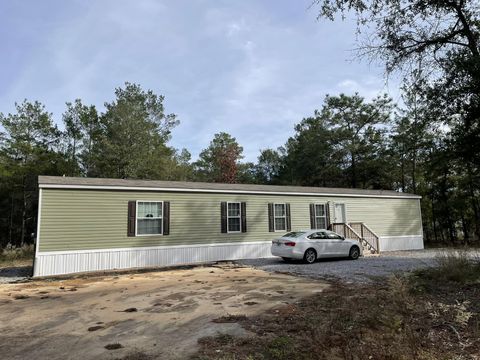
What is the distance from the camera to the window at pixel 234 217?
630 inches

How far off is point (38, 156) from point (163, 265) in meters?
21.0

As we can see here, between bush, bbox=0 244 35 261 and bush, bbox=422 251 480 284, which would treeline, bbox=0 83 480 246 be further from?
bush, bbox=422 251 480 284

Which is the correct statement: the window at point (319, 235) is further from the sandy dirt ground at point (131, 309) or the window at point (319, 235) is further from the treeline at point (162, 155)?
the treeline at point (162, 155)

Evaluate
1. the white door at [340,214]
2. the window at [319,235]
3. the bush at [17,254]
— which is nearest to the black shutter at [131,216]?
the window at [319,235]

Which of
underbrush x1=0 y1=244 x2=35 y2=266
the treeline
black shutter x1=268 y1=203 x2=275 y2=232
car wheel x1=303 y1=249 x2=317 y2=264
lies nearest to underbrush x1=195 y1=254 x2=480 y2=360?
car wheel x1=303 y1=249 x2=317 y2=264

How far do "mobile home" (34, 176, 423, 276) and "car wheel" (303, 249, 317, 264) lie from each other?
3.19 metres

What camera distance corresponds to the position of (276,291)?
334 inches

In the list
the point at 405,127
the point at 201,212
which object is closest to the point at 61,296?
the point at 201,212

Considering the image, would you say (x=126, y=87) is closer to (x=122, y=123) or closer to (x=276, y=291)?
(x=122, y=123)

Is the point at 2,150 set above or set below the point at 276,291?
above

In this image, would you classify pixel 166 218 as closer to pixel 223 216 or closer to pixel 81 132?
pixel 223 216

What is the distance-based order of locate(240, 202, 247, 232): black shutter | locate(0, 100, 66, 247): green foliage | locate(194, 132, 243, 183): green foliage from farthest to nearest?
locate(194, 132, 243, 183): green foliage
locate(0, 100, 66, 247): green foliage
locate(240, 202, 247, 232): black shutter

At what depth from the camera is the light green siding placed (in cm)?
1248

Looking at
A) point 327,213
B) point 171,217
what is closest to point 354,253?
point 327,213
